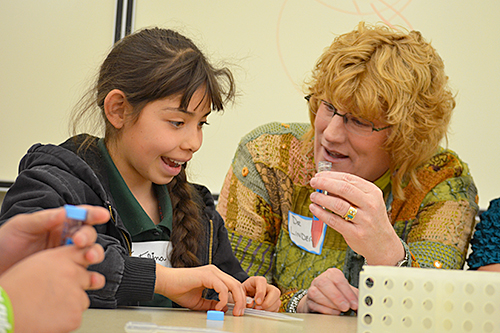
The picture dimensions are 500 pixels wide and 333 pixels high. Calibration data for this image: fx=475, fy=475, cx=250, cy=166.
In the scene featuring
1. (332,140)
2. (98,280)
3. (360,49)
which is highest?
(360,49)

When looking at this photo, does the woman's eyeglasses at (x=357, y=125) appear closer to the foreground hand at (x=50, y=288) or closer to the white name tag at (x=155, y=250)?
the white name tag at (x=155, y=250)

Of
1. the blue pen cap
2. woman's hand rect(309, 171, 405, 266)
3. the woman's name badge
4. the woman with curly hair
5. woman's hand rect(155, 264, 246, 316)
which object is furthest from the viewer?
the woman's name badge

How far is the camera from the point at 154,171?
1.15 m

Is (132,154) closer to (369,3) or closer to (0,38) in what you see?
(0,38)

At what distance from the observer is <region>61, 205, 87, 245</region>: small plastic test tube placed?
0.43 m

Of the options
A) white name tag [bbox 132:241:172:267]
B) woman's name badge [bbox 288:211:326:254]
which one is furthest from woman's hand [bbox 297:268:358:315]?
white name tag [bbox 132:241:172:267]

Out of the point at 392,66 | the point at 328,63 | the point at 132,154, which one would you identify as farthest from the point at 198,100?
the point at 392,66

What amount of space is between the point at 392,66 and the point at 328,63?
0.61ft

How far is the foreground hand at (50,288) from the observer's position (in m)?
0.43

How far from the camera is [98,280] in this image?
46cm

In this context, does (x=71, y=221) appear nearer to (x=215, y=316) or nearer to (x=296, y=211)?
(x=215, y=316)

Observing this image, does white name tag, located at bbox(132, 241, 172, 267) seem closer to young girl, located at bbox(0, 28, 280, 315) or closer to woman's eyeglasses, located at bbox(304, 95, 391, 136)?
young girl, located at bbox(0, 28, 280, 315)

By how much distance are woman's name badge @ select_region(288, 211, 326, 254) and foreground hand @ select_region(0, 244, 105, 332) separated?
1081 mm

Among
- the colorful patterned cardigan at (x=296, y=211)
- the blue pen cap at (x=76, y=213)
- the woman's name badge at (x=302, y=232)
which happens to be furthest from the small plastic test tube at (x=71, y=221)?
the woman's name badge at (x=302, y=232)
